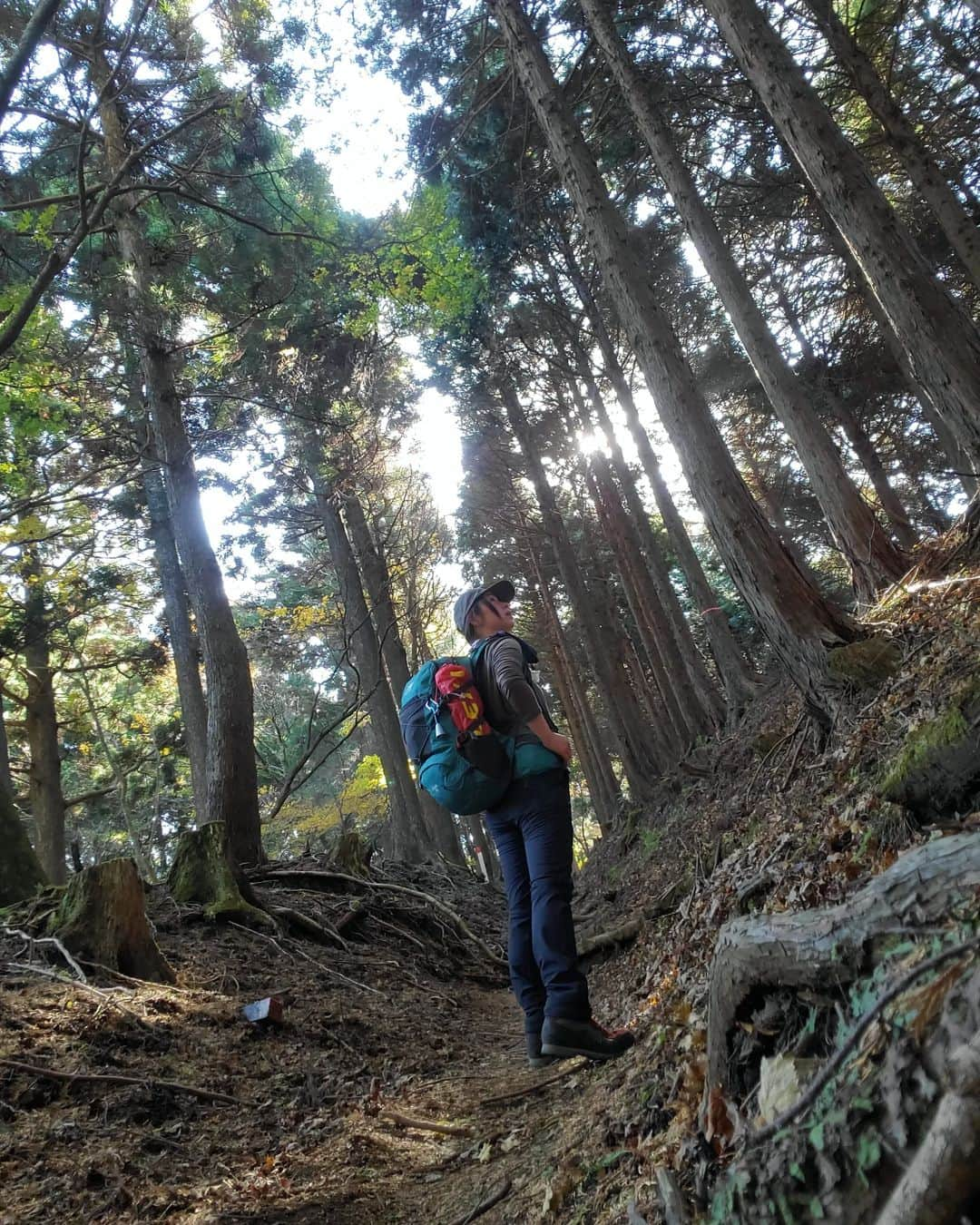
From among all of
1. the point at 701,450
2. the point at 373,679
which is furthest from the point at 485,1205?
the point at 373,679

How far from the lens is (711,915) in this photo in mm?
3861

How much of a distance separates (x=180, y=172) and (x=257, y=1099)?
18.8ft

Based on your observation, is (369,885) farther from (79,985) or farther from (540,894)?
(540,894)

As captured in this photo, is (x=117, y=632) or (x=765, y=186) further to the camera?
(x=117, y=632)

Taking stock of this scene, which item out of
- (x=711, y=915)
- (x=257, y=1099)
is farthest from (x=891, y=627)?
(x=257, y=1099)

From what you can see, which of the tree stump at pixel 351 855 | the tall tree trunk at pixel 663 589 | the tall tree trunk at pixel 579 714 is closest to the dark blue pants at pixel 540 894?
the tree stump at pixel 351 855

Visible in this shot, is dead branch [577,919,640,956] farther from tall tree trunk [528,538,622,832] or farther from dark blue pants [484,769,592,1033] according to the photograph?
tall tree trunk [528,538,622,832]

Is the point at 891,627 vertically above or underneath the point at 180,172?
underneath

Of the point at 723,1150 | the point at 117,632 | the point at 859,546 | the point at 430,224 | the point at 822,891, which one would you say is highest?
the point at 430,224

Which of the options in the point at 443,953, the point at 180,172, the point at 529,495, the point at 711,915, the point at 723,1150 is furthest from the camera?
the point at 529,495

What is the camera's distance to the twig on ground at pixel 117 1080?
305 centimetres

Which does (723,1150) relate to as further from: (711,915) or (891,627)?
(891,627)

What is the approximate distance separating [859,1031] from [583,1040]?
237 centimetres

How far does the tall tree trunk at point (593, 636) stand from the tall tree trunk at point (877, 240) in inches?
396
